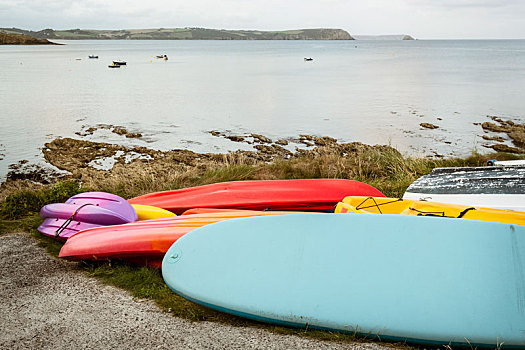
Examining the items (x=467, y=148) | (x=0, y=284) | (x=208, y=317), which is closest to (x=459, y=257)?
(x=208, y=317)

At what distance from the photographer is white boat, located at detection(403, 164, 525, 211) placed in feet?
14.1

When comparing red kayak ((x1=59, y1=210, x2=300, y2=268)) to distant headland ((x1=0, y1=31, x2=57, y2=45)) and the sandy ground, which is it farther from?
distant headland ((x1=0, y1=31, x2=57, y2=45))

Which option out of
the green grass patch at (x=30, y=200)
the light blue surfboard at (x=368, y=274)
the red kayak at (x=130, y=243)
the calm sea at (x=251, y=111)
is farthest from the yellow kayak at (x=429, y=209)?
the calm sea at (x=251, y=111)

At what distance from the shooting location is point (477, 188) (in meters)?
4.65

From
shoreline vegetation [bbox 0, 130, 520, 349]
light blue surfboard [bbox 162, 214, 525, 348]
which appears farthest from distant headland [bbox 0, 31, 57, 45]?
light blue surfboard [bbox 162, 214, 525, 348]

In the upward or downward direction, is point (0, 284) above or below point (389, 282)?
below

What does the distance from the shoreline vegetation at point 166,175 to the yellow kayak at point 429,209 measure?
1.41 m

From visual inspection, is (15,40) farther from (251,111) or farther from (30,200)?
(30,200)

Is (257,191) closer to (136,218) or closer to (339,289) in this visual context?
(136,218)

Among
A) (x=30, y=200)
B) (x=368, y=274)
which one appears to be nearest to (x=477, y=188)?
(x=368, y=274)

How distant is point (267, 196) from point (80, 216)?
1.78 m

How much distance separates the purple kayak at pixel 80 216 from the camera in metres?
3.87

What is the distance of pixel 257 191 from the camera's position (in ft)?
15.9

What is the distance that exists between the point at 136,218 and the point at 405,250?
2.42 metres
